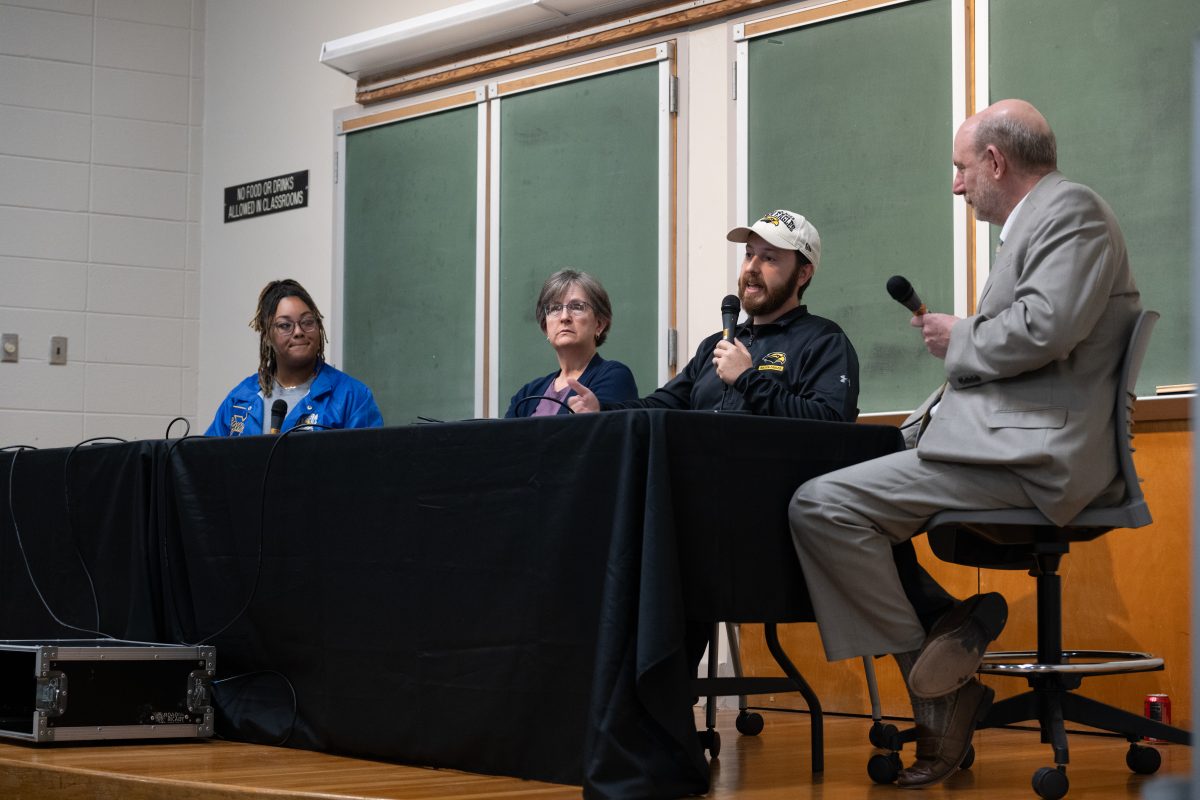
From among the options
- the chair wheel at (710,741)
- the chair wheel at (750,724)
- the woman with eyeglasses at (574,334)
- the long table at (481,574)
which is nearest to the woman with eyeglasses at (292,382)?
the woman with eyeglasses at (574,334)

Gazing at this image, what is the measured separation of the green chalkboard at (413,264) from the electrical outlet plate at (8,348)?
1.40 m

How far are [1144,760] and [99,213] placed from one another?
16.1ft

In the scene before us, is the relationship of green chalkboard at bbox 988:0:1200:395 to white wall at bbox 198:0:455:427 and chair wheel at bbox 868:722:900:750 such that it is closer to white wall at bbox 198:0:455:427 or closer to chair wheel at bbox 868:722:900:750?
chair wheel at bbox 868:722:900:750

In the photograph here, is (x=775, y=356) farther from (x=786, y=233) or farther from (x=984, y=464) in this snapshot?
(x=984, y=464)

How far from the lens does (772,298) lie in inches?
126

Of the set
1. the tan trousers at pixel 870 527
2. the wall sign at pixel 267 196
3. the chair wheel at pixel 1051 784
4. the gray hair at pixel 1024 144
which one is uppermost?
the wall sign at pixel 267 196

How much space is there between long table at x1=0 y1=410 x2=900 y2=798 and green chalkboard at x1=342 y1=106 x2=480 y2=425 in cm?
226

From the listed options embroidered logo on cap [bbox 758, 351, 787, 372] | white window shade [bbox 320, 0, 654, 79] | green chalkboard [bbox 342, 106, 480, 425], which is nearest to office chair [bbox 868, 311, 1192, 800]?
embroidered logo on cap [bbox 758, 351, 787, 372]

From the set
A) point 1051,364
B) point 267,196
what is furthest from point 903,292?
point 267,196

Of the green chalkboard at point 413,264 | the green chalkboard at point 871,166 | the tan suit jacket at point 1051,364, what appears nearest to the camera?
the tan suit jacket at point 1051,364

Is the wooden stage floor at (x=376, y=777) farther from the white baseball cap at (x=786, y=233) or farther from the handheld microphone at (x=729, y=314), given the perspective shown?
the white baseball cap at (x=786, y=233)

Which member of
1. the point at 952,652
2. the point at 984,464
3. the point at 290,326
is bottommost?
the point at 952,652

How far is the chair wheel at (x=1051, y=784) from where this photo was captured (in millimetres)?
2287

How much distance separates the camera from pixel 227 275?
20.6 ft
